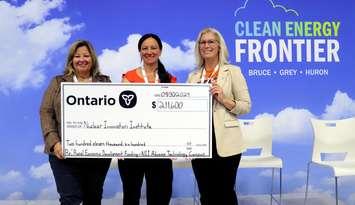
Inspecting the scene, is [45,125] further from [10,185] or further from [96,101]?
[10,185]

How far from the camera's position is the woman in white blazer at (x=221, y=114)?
11.0ft

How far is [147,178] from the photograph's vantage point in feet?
11.4

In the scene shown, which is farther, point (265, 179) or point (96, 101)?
point (265, 179)

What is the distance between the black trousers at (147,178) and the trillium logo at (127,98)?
383 mm

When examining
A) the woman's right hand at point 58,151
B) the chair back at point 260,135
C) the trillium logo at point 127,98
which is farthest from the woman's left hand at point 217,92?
the chair back at point 260,135

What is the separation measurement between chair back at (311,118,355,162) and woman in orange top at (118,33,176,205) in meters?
1.86

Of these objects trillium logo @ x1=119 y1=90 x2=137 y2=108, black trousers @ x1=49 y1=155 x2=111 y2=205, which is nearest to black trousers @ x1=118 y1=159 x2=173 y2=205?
black trousers @ x1=49 y1=155 x2=111 y2=205

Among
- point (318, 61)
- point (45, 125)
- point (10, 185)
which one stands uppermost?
point (318, 61)

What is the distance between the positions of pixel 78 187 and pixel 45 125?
1.49ft

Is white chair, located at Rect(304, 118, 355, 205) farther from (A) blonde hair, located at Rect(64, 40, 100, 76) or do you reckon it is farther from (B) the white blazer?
(A) blonde hair, located at Rect(64, 40, 100, 76)

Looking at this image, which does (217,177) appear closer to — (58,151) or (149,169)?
(149,169)

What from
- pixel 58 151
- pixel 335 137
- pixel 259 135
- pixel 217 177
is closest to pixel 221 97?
pixel 217 177

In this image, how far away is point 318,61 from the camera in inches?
198

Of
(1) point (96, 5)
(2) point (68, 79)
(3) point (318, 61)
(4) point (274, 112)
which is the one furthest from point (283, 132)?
(2) point (68, 79)
